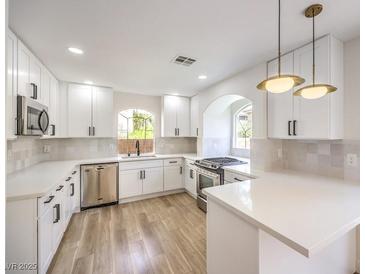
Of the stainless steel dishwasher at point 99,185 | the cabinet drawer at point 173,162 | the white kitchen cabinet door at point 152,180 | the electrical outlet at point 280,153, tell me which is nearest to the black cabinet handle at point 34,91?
the stainless steel dishwasher at point 99,185

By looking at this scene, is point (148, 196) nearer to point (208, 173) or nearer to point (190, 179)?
point (190, 179)

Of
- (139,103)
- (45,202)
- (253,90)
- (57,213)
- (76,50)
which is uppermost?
(76,50)

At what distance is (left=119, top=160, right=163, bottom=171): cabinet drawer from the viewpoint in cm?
339

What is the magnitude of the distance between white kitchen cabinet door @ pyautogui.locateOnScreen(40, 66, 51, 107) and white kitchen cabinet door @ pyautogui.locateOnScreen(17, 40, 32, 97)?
44 cm

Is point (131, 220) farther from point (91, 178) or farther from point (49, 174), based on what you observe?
point (49, 174)

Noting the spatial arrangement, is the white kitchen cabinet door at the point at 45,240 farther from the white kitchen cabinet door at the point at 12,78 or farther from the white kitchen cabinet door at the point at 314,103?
the white kitchen cabinet door at the point at 314,103

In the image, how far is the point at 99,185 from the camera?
10.3ft

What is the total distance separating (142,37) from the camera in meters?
1.72

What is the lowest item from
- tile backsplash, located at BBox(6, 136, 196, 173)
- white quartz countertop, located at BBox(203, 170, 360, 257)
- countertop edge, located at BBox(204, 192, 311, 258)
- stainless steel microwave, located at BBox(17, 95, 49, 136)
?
Result: countertop edge, located at BBox(204, 192, 311, 258)

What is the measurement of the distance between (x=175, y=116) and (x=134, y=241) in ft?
9.23

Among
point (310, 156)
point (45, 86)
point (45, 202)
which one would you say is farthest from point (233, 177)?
point (45, 86)

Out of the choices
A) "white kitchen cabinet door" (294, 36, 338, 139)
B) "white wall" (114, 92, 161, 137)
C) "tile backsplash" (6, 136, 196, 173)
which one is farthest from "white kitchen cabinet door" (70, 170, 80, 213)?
"white kitchen cabinet door" (294, 36, 338, 139)

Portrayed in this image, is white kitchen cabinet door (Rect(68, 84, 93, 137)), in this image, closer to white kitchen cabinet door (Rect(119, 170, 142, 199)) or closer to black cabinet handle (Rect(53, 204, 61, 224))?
white kitchen cabinet door (Rect(119, 170, 142, 199))

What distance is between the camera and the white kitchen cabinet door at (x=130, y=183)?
3.36 m
